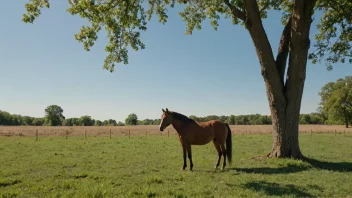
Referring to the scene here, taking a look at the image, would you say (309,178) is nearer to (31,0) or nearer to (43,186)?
(43,186)

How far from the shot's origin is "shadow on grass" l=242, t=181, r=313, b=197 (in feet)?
23.3

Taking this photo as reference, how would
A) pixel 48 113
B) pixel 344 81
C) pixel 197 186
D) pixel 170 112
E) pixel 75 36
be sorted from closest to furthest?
pixel 197 186
pixel 170 112
pixel 75 36
pixel 344 81
pixel 48 113

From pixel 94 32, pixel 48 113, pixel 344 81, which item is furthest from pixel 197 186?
pixel 48 113

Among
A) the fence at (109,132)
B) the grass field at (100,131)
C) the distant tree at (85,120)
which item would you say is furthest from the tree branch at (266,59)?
the distant tree at (85,120)

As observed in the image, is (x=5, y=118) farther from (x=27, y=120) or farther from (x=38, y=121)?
(x=38, y=121)

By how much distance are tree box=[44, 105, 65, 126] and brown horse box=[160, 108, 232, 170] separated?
364ft

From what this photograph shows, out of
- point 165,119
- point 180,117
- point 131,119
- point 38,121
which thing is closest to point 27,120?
point 38,121

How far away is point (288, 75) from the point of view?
42.7ft

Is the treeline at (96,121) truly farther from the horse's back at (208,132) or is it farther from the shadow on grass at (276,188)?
the shadow on grass at (276,188)

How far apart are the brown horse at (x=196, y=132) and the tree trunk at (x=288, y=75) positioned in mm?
2861

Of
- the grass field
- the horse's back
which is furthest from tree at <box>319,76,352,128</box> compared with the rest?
the horse's back

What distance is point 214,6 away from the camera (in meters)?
15.5

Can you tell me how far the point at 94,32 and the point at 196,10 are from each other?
6.35 metres

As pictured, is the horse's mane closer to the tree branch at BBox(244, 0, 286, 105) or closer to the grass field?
the tree branch at BBox(244, 0, 286, 105)
